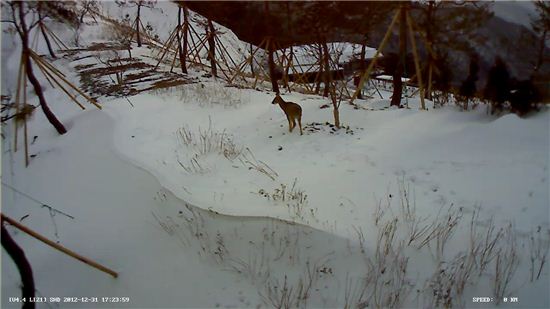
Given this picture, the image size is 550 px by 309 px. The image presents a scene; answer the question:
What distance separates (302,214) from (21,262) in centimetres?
214

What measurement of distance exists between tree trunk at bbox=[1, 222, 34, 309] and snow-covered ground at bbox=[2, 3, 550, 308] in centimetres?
58

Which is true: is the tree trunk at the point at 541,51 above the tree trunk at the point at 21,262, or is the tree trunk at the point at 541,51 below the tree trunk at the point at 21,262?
above

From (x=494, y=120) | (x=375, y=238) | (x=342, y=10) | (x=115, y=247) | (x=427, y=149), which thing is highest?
(x=342, y=10)

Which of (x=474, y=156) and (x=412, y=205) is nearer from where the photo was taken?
(x=412, y=205)

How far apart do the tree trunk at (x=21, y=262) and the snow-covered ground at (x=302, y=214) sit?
0.58 meters

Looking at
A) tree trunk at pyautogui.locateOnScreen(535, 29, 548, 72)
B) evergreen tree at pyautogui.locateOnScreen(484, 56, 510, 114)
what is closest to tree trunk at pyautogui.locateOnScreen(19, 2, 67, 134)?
evergreen tree at pyautogui.locateOnScreen(484, 56, 510, 114)

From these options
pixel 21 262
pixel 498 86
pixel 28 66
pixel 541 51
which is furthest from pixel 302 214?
pixel 541 51

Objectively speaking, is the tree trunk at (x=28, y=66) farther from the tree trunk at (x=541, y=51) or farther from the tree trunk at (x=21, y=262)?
the tree trunk at (x=541, y=51)

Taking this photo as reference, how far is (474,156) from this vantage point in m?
3.74

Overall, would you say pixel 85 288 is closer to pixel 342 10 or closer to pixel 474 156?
pixel 474 156

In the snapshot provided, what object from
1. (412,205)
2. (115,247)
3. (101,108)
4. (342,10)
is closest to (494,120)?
(412,205)

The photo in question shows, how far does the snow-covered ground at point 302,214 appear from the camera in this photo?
270 cm

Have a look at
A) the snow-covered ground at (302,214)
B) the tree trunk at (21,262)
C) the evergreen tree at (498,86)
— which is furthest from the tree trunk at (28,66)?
the evergreen tree at (498,86)

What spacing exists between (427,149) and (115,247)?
3.38 metres
